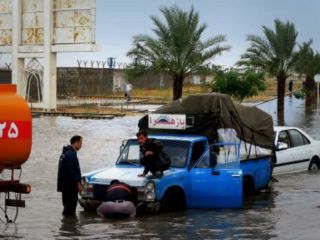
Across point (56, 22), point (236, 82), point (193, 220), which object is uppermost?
point (56, 22)

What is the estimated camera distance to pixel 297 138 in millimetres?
19219

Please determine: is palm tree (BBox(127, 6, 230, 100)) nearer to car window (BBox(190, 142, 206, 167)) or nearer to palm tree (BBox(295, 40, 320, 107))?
palm tree (BBox(295, 40, 320, 107))

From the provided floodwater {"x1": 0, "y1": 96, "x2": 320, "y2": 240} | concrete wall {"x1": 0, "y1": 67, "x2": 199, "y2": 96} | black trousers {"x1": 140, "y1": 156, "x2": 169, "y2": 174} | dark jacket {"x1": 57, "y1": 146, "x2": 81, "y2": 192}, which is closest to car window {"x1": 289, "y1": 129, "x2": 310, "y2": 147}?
floodwater {"x1": 0, "y1": 96, "x2": 320, "y2": 240}

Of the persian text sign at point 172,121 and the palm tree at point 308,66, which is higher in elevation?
the palm tree at point 308,66

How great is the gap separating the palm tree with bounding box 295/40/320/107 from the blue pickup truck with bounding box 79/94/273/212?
30.5 metres

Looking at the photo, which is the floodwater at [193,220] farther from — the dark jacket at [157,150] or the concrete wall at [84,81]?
the concrete wall at [84,81]

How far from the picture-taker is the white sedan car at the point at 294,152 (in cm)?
1834

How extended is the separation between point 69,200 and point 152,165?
154cm

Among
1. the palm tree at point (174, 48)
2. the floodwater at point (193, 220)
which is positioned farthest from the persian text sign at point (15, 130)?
the palm tree at point (174, 48)

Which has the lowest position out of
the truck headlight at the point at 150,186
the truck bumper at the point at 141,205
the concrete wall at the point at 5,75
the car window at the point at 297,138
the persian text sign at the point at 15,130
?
the truck bumper at the point at 141,205

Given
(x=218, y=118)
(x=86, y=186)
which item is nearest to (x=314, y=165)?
(x=218, y=118)

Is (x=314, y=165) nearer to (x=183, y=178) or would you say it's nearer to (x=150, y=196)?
(x=183, y=178)

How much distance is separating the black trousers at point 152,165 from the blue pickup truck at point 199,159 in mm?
169

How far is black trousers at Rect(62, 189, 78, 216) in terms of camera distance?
1247cm
